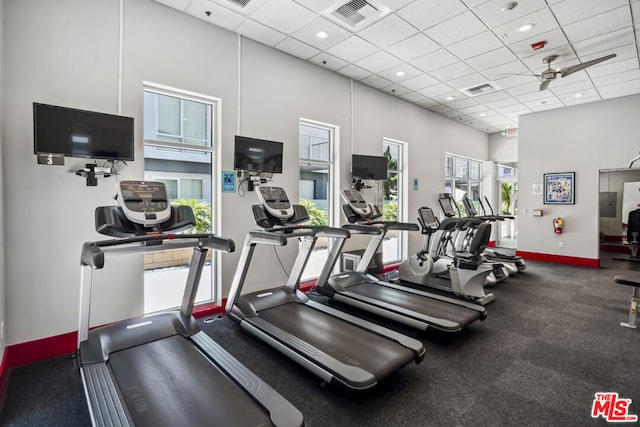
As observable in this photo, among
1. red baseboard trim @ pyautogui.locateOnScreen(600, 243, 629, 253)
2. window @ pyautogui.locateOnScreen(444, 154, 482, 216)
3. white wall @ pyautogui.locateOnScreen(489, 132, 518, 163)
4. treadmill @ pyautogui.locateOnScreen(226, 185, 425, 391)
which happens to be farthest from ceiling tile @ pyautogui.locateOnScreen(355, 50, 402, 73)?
red baseboard trim @ pyautogui.locateOnScreen(600, 243, 629, 253)

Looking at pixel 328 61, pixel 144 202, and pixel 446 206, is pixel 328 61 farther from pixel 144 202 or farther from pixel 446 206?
pixel 144 202

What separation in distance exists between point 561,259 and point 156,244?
348 inches

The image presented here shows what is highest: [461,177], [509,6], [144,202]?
[509,6]

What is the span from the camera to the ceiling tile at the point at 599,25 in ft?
13.0

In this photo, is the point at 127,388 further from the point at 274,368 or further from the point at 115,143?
the point at 115,143

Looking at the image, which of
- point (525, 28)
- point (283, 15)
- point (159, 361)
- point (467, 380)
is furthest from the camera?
point (525, 28)

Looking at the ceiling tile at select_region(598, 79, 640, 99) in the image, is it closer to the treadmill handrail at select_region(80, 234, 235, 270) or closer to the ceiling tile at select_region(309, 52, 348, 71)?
the ceiling tile at select_region(309, 52, 348, 71)

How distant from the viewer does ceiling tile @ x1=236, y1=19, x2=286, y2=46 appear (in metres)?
4.30

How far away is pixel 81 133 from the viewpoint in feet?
10.2

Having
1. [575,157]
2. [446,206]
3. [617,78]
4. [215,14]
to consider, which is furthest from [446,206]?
[215,14]

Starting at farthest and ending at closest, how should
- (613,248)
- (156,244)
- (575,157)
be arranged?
(613,248)
(575,157)
(156,244)

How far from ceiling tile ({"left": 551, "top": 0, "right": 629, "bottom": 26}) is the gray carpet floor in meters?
3.39

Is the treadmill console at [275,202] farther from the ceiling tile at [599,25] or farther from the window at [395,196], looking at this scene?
the ceiling tile at [599,25]

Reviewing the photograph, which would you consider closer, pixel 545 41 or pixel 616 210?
pixel 545 41
